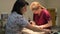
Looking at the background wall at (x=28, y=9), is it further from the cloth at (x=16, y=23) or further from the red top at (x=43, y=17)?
the cloth at (x=16, y=23)

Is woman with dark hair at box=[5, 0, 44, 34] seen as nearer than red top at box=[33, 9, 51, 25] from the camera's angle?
Yes

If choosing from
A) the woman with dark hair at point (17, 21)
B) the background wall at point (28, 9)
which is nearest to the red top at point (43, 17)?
the woman with dark hair at point (17, 21)

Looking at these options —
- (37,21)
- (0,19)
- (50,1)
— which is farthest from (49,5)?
(37,21)

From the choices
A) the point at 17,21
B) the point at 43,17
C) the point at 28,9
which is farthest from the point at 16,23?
the point at 28,9

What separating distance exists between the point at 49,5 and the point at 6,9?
150 cm

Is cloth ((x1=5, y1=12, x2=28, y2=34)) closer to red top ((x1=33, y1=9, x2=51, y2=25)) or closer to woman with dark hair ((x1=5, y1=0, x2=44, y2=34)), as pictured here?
woman with dark hair ((x1=5, y1=0, x2=44, y2=34))

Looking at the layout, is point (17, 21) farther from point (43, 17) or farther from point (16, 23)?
point (43, 17)

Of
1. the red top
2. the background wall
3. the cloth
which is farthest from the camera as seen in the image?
the background wall

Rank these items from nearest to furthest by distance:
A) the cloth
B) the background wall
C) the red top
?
the cloth < the red top < the background wall

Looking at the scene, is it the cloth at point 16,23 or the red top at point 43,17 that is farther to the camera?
the red top at point 43,17

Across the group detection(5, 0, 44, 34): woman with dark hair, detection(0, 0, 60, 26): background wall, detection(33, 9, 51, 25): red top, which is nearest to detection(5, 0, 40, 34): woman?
detection(5, 0, 44, 34): woman with dark hair

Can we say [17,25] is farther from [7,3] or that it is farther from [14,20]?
[7,3]

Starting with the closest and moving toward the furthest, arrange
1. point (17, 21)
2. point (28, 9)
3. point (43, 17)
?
point (17, 21) < point (43, 17) < point (28, 9)

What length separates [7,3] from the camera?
4094mm
